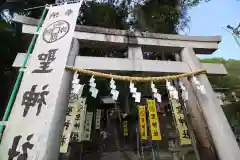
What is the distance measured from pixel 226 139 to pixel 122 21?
7210 mm

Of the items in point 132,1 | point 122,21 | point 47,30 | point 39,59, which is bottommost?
point 39,59

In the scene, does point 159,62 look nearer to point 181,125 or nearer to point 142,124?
point 181,125

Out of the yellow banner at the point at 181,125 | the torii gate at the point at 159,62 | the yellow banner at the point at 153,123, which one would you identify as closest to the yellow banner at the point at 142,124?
the yellow banner at the point at 153,123

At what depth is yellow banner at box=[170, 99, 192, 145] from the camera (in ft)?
18.5

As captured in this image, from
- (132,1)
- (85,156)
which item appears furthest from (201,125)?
(85,156)

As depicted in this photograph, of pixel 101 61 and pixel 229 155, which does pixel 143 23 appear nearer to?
pixel 101 61

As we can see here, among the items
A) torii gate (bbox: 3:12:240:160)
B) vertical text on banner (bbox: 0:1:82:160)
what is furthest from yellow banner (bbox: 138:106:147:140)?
vertical text on banner (bbox: 0:1:82:160)

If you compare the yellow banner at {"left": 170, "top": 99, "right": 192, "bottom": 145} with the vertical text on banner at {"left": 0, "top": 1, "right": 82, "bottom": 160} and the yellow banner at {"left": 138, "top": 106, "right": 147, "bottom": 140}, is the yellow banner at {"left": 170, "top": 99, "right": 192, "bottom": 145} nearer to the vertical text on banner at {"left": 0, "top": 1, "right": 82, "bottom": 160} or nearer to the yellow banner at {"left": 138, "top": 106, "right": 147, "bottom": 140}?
the yellow banner at {"left": 138, "top": 106, "right": 147, "bottom": 140}

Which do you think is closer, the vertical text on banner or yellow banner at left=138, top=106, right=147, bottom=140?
the vertical text on banner

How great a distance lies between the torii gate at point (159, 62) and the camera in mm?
3213

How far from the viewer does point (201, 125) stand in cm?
377

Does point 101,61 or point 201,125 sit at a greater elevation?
point 101,61

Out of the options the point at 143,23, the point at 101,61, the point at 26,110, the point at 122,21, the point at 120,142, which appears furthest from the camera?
the point at 120,142

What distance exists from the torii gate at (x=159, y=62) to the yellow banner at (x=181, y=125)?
2.16m
